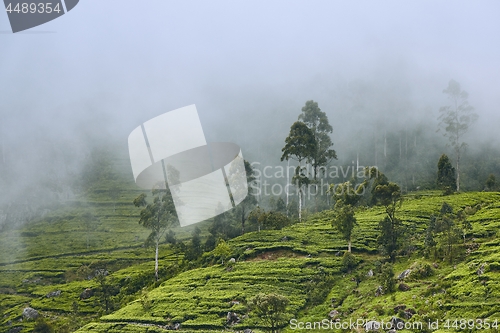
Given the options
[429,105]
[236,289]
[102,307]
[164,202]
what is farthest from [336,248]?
[429,105]

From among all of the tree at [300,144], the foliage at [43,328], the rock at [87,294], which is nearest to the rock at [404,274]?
the tree at [300,144]

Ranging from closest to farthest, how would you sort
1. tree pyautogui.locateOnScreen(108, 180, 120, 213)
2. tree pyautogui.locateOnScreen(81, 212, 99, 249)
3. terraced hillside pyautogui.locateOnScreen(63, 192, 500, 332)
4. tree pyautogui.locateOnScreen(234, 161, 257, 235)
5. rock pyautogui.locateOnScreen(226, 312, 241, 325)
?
1. terraced hillside pyautogui.locateOnScreen(63, 192, 500, 332)
2. rock pyautogui.locateOnScreen(226, 312, 241, 325)
3. tree pyautogui.locateOnScreen(234, 161, 257, 235)
4. tree pyautogui.locateOnScreen(81, 212, 99, 249)
5. tree pyautogui.locateOnScreen(108, 180, 120, 213)

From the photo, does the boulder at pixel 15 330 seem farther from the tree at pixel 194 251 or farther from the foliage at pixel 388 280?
the foliage at pixel 388 280

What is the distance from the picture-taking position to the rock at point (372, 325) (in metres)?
27.3

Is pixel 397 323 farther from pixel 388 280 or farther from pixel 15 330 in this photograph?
pixel 15 330

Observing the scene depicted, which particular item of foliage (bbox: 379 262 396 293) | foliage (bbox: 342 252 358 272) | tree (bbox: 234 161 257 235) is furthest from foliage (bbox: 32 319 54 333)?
foliage (bbox: 379 262 396 293)

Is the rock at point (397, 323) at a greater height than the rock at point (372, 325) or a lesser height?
greater

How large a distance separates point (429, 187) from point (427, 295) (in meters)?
82.5

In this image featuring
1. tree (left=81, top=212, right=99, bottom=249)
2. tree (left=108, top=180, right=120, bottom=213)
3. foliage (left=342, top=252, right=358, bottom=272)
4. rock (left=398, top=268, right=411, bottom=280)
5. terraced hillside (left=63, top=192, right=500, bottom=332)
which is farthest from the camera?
tree (left=108, top=180, right=120, bottom=213)

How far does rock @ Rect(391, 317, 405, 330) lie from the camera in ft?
87.5

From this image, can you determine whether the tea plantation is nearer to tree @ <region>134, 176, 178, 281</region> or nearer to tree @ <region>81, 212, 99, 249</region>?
tree @ <region>134, 176, 178, 281</region>

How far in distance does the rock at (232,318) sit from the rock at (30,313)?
39381 mm

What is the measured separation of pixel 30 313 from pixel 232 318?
133 feet

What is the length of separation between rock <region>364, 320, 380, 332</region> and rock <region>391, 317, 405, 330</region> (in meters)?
1.03
